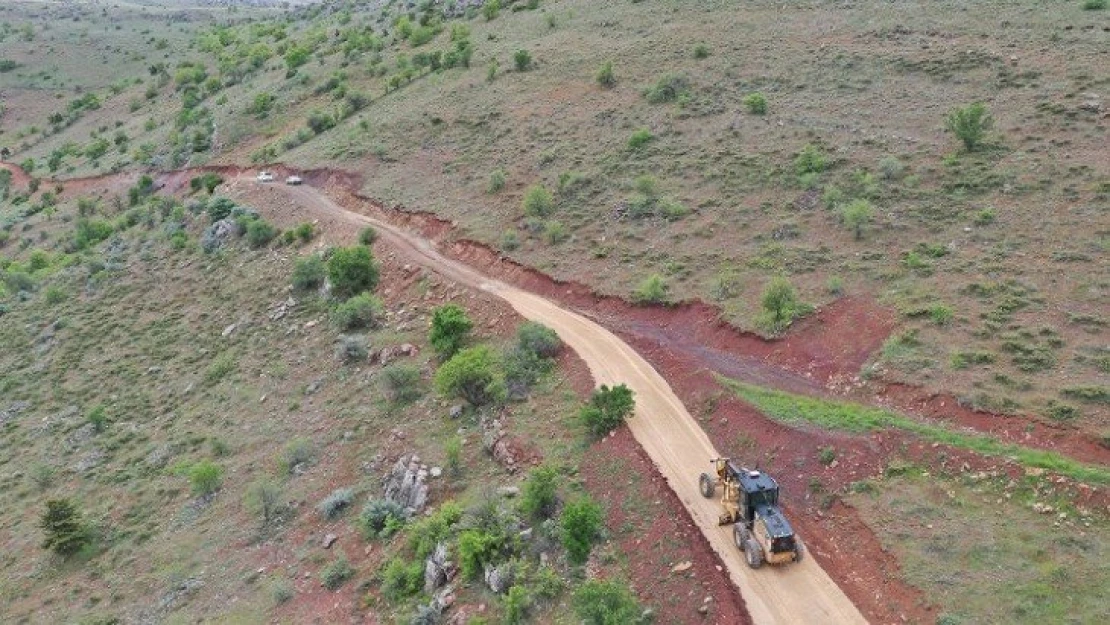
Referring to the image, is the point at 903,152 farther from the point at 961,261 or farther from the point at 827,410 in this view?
the point at 827,410

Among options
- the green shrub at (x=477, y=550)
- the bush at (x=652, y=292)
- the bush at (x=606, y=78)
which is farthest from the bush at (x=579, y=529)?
the bush at (x=606, y=78)

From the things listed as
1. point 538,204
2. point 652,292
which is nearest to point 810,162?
point 652,292

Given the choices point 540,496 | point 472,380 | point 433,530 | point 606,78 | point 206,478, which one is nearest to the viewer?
point 540,496

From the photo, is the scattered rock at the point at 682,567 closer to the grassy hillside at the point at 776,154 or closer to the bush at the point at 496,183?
the grassy hillside at the point at 776,154

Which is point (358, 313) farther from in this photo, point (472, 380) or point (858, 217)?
point (858, 217)

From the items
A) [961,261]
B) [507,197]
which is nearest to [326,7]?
[507,197]

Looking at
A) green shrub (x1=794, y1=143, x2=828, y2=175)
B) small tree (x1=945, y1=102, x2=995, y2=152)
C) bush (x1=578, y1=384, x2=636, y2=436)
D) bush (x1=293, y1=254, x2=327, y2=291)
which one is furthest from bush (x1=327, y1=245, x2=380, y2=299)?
small tree (x1=945, y1=102, x2=995, y2=152)

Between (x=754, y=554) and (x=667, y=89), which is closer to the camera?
(x=754, y=554)
